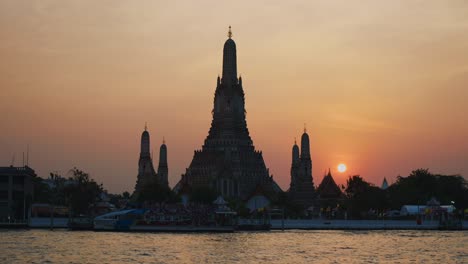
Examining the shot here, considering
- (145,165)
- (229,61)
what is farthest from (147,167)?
(229,61)

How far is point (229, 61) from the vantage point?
185 m

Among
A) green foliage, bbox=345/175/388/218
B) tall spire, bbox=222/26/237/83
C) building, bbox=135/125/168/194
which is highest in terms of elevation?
tall spire, bbox=222/26/237/83

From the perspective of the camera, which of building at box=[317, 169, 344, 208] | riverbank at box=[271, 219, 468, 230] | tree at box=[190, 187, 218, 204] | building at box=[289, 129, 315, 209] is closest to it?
riverbank at box=[271, 219, 468, 230]

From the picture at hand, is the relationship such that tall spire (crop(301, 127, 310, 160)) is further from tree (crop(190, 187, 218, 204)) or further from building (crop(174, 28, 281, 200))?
tree (crop(190, 187, 218, 204))

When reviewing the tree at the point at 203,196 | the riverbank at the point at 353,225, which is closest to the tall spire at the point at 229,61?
the tree at the point at 203,196

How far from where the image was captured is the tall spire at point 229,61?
18362cm

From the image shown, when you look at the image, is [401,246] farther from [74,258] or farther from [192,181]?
[192,181]

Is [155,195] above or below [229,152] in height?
below

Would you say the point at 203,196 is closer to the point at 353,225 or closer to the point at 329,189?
the point at 329,189

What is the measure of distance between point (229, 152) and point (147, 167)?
1905cm

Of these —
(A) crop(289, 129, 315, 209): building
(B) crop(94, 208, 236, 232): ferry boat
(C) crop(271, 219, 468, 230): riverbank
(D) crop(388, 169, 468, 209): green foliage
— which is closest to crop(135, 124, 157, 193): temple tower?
(A) crop(289, 129, 315, 209): building

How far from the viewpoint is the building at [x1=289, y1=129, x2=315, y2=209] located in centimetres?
18025

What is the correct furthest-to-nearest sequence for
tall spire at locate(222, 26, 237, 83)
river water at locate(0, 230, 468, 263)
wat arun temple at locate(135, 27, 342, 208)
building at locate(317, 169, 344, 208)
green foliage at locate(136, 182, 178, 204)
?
tall spire at locate(222, 26, 237, 83) → wat arun temple at locate(135, 27, 342, 208) → building at locate(317, 169, 344, 208) → green foliage at locate(136, 182, 178, 204) → river water at locate(0, 230, 468, 263)

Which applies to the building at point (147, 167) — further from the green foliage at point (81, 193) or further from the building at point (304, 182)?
the green foliage at point (81, 193)
